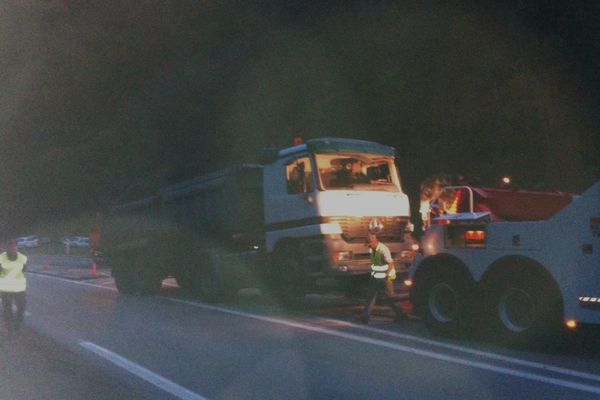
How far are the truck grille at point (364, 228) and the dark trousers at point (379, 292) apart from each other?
5.01ft

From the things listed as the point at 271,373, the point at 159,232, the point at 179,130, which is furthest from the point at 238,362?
the point at 179,130

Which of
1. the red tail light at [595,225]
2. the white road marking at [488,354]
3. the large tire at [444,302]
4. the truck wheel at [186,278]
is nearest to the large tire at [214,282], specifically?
the truck wheel at [186,278]

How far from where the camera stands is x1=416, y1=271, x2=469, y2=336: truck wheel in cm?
1118

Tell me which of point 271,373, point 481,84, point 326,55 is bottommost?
point 271,373

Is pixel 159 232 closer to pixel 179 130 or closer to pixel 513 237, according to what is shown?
pixel 179 130

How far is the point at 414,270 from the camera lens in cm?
1224

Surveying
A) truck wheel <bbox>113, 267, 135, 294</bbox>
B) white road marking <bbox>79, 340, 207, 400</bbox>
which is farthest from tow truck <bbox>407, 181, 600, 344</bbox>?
truck wheel <bbox>113, 267, 135, 294</bbox>

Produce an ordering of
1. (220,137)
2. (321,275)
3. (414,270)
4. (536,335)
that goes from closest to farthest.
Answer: (536,335) < (414,270) < (321,275) < (220,137)

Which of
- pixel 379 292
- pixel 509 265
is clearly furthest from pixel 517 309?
pixel 379 292

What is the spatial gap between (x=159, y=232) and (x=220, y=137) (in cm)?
796

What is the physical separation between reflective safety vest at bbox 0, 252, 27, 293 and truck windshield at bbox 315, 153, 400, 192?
5580mm

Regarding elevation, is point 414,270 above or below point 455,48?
below

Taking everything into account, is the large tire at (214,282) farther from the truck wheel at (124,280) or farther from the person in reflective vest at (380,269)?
the person in reflective vest at (380,269)

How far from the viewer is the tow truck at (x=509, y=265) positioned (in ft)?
31.2
